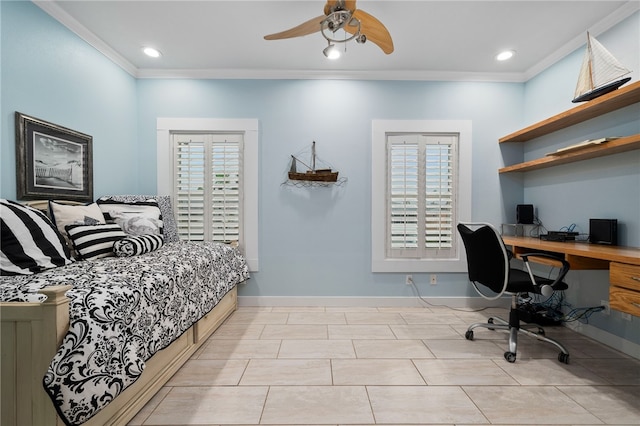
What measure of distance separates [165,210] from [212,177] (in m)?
0.60

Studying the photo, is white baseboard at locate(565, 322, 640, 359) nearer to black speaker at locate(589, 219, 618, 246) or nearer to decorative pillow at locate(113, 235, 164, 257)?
black speaker at locate(589, 219, 618, 246)

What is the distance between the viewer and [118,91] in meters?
2.90

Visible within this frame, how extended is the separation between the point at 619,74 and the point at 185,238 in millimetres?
3913

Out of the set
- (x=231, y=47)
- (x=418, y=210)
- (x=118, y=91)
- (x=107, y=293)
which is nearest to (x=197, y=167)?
(x=118, y=91)

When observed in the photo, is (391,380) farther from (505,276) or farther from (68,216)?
(68,216)

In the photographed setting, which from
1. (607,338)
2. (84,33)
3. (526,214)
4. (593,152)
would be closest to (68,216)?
(84,33)

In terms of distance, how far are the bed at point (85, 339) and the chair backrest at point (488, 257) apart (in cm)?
214

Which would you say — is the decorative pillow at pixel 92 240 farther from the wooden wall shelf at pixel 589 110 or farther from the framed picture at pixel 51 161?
the wooden wall shelf at pixel 589 110

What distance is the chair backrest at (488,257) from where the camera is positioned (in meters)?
2.06

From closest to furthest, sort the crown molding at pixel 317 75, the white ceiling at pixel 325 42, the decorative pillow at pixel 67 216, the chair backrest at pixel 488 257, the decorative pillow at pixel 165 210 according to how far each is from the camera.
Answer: the decorative pillow at pixel 67 216 < the chair backrest at pixel 488 257 < the white ceiling at pixel 325 42 < the decorative pillow at pixel 165 210 < the crown molding at pixel 317 75

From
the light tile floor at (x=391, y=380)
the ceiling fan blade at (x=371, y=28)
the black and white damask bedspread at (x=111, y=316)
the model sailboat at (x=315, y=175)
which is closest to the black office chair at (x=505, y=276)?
the light tile floor at (x=391, y=380)

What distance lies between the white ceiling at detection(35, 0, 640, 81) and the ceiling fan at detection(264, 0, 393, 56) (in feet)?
1.18

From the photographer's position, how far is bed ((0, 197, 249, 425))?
3.34 ft

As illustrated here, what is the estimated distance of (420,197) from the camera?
3.18m
